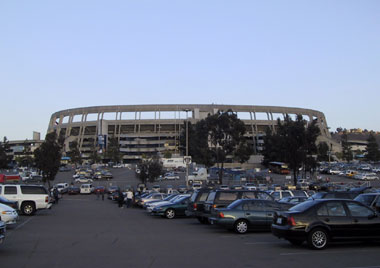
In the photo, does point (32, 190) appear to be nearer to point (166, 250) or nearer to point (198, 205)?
point (198, 205)

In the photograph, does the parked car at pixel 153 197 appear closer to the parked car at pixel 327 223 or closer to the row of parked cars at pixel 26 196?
the row of parked cars at pixel 26 196

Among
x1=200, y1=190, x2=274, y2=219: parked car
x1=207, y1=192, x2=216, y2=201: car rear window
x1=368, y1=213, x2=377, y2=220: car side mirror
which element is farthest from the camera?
x1=207, y1=192, x2=216, y2=201: car rear window

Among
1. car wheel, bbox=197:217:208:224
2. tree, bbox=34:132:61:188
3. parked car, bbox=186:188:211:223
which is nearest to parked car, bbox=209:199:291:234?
parked car, bbox=186:188:211:223

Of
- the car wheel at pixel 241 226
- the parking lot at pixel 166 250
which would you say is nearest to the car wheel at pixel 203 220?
the parking lot at pixel 166 250

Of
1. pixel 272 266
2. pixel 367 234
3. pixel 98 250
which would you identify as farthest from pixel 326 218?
pixel 98 250

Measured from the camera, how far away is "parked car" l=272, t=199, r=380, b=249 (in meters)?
12.0

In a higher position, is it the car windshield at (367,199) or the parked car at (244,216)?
the car windshield at (367,199)

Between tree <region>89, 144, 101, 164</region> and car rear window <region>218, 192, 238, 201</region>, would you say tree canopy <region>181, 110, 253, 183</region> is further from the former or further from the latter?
tree <region>89, 144, 101, 164</region>

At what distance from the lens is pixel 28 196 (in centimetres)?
2494

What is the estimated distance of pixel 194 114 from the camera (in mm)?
139125

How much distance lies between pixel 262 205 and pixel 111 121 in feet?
443

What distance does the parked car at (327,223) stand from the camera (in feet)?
39.5

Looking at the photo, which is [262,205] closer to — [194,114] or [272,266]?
[272,266]

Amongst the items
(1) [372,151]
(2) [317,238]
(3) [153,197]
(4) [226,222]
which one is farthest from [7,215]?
(1) [372,151]
